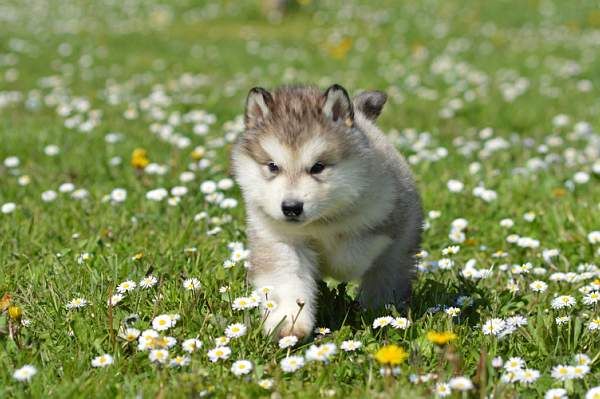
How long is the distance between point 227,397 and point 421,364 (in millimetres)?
918

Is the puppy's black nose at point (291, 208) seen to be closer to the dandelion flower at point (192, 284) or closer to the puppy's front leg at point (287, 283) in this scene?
the puppy's front leg at point (287, 283)

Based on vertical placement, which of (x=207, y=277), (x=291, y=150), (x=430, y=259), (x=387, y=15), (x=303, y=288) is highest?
(x=291, y=150)

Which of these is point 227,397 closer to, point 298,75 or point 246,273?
point 246,273

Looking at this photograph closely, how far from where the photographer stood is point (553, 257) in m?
5.29

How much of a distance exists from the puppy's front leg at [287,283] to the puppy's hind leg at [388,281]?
44 centimetres

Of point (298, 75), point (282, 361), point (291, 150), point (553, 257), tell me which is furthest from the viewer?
point (298, 75)

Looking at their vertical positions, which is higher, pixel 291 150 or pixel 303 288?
pixel 291 150

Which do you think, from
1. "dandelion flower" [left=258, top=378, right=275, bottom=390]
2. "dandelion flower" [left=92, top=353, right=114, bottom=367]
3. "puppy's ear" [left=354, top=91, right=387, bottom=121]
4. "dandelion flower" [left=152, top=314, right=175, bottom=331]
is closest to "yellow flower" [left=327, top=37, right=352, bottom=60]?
"puppy's ear" [left=354, top=91, right=387, bottom=121]

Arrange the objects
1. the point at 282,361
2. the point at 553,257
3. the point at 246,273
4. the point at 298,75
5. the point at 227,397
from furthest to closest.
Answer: the point at 298,75, the point at 553,257, the point at 246,273, the point at 282,361, the point at 227,397

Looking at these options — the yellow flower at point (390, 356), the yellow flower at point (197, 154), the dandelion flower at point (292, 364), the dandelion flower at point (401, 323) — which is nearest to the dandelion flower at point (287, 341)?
the dandelion flower at point (292, 364)

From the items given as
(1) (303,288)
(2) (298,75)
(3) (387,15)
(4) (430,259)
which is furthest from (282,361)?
(3) (387,15)

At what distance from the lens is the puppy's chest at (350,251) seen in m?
4.08

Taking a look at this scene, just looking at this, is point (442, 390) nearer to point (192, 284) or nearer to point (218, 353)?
point (218, 353)

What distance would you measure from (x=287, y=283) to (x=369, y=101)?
1380 millimetres
